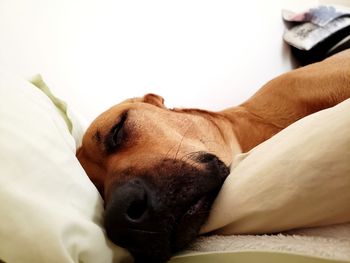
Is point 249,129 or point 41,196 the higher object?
point 41,196

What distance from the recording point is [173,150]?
1.07 meters

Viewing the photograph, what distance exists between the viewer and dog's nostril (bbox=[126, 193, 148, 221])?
81cm

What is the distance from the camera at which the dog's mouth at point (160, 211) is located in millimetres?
799

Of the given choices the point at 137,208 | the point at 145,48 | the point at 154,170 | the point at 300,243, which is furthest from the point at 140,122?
the point at 145,48

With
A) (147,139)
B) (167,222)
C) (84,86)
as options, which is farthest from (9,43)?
(167,222)

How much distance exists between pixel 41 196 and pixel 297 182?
0.46 meters

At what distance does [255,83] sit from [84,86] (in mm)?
1171

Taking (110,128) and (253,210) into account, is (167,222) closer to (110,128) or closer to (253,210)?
(253,210)

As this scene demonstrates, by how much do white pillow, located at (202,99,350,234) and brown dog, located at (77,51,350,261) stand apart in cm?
11

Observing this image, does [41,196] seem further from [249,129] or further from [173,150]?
[249,129]

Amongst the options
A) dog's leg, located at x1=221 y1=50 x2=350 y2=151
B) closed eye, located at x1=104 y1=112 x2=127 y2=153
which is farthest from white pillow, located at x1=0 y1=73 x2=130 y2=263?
dog's leg, located at x1=221 y1=50 x2=350 y2=151

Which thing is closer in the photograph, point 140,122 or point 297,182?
point 297,182

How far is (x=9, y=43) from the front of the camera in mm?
1493

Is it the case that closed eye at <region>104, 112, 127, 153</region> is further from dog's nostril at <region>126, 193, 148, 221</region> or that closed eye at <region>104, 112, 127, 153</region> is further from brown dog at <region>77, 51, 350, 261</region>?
dog's nostril at <region>126, 193, 148, 221</region>
